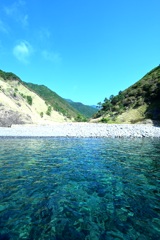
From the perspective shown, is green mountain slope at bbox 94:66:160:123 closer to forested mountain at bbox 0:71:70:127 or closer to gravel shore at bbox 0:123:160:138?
forested mountain at bbox 0:71:70:127

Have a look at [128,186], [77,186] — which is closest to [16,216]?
[77,186]

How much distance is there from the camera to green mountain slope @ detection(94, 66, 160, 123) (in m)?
A: 90.1

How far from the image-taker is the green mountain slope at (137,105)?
9013 cm

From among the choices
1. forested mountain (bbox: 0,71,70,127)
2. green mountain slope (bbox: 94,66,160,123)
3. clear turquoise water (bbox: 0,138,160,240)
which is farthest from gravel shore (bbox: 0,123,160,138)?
green mountain slope (bbox: 94,66,160,123)

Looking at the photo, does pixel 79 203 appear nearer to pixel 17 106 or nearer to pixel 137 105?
pixel 17 106

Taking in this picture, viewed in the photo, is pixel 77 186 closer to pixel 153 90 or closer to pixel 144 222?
pixel 144 222

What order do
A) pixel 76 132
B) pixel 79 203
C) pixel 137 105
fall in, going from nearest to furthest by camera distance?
pixel 79 203
pixel 76 132
pixel 137 105

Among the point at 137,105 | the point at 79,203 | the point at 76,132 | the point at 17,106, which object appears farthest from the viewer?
the point at 137,105

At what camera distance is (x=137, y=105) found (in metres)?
102

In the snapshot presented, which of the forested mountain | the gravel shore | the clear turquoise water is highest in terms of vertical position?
the forested mountain

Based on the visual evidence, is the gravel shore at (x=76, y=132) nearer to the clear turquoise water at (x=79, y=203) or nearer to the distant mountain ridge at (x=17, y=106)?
the distant mountain ridge at (x=17, y=106)

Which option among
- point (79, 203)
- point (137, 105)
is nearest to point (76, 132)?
point (79, 203)

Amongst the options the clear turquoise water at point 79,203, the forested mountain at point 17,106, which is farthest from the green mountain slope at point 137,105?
the clear turquoise water at point 79,203

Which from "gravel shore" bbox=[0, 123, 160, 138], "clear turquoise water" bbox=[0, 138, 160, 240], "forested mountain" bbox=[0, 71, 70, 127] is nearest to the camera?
"clear turquoise water" bbox=[0, 138, 160, 240]
